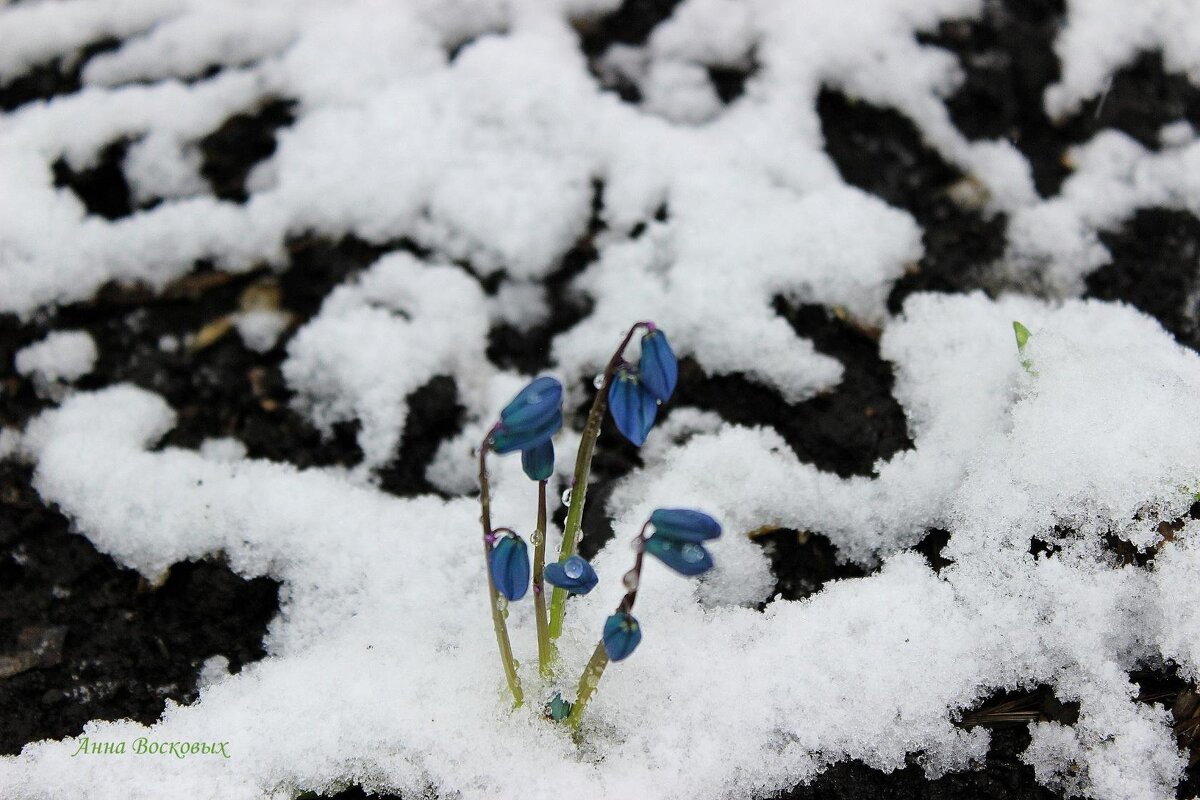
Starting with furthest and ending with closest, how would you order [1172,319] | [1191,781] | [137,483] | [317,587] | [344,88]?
[344,88]
[1172,319]
[137,483]
[317,587]
[1191,781]

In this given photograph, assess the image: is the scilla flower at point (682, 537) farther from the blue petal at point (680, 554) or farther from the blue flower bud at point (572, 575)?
the blue flower bud at point (572, 575)

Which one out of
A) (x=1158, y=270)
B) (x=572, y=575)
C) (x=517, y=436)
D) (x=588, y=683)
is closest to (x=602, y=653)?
(x=588, y=683)

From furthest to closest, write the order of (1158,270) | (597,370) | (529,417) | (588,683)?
1. (1158,270)
2. (597,370)
3. (588,683)
4. (529,417)

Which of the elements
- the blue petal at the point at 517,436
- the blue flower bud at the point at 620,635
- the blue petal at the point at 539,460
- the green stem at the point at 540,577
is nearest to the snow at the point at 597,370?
the green stem at the point at 540,577

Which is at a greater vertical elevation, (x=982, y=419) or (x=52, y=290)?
(x=982, y=419)

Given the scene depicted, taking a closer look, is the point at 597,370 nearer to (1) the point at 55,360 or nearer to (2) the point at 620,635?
(2) the point at 620,635

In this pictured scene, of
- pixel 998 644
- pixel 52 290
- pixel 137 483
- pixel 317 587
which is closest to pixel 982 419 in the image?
pixel 998 644

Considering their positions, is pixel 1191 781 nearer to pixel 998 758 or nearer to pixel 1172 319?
pixel 998 758
